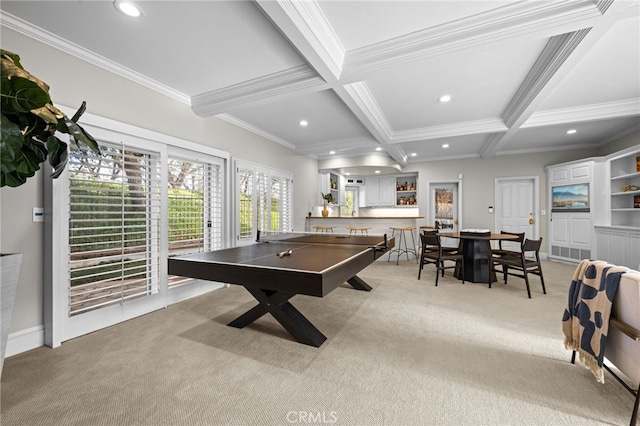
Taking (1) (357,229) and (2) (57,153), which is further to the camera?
(1) (357,229)

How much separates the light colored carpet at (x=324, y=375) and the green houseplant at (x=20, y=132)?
646 mm

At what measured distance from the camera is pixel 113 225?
275 centimetres

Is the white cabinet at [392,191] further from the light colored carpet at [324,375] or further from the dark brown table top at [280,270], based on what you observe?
the dark brown table top at [280,270]

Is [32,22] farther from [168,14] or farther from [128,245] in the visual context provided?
[128,245]

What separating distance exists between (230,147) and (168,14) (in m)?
2.27

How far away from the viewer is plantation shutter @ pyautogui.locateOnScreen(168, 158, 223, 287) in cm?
340

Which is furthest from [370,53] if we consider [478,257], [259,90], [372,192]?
[372,192]

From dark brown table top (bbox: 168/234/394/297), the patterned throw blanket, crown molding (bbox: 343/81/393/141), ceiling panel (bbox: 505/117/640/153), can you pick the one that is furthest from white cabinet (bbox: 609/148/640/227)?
dark brown table top (bbox: 168/234/394/297)

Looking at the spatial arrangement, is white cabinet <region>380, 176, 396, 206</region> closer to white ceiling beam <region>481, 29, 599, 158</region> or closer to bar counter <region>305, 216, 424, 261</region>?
bar counter <region>305, 216, 424, 261</region>

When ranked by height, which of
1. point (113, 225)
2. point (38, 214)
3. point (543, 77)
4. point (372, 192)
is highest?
point (543, 77)

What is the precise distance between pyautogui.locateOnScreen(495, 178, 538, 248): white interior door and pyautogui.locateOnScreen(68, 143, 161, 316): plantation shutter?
24.5 feet

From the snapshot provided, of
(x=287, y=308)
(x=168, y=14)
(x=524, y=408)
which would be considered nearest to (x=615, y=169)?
(x=524, y=408)

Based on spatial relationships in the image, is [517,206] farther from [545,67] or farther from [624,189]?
[545,67]

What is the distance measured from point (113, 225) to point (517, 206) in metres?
8.04
